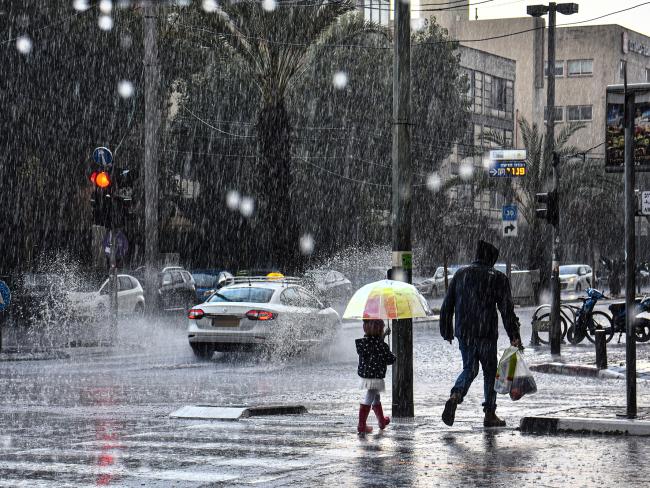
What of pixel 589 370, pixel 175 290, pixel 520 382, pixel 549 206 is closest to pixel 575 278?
pixel 175 290

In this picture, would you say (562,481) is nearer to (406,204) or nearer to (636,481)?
(636,481)

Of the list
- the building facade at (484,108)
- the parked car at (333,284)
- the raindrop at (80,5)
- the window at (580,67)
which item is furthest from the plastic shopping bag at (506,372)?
the window at (580,67)

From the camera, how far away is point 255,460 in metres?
10.1

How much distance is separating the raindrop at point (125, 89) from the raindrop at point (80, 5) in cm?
323

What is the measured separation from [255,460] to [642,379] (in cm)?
1025

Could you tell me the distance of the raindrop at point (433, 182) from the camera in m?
60.9

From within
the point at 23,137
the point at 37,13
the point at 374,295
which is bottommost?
the point at 374,295

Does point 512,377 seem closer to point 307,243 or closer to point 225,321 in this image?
point 225,321

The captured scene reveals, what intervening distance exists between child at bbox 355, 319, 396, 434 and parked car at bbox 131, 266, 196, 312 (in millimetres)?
28501

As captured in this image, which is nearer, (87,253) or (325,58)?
(87,253)

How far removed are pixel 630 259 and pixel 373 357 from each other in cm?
254

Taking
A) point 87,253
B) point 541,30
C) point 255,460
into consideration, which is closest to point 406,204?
point 255,460

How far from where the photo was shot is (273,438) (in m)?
11.6

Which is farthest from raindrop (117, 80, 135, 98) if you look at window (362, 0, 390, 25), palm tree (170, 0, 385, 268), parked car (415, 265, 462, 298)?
window (362, 0, 390, 25)
